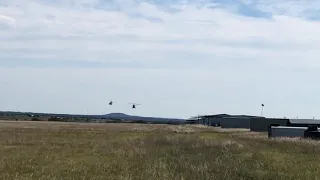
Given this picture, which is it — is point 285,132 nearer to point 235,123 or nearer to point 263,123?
point 263,123

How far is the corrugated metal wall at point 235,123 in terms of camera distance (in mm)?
151875

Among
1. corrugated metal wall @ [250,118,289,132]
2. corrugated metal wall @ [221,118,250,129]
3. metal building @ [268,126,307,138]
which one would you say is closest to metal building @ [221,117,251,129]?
corrugated metal wall @ [221,118,250,129]

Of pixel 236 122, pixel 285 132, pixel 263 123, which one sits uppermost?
pixel 236 122

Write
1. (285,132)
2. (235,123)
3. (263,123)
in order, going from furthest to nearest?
(235,123) → (263,123) → (285,132)

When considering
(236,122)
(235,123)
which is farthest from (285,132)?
(236,122)

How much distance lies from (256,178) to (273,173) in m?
2.28

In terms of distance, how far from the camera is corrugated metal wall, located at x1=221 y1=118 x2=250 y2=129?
151875mm

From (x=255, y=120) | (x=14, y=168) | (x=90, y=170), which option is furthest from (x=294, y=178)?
(x=255, y=120)

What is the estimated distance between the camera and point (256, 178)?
2080 cm

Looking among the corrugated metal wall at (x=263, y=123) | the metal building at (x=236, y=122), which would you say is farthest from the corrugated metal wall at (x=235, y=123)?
the corrugated metal wall at (x=263, y=123)

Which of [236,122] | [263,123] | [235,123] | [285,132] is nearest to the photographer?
[285,132]

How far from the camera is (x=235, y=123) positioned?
15662cm

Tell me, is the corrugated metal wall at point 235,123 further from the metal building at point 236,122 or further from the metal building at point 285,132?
the metal building at point 285,132

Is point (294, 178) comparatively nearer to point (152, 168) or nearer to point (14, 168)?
point (152, 168)
